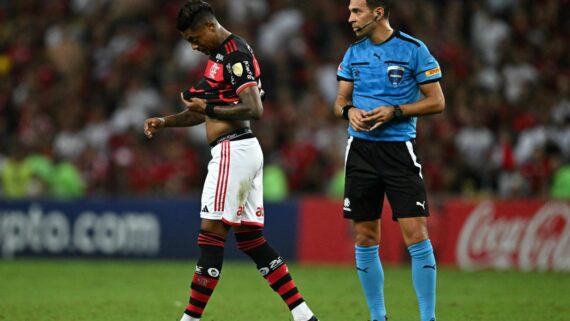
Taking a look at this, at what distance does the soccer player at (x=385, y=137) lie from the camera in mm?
7770

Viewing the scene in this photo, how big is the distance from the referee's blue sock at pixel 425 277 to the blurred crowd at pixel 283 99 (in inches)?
361

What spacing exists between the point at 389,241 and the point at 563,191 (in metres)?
2.84

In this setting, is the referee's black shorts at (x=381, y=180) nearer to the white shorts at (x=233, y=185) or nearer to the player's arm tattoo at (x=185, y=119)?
the white shorts at (x=233, y=185)

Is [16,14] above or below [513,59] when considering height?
above

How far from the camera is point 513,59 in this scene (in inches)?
734

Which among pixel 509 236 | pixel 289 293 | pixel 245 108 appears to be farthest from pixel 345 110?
pixel 509 236

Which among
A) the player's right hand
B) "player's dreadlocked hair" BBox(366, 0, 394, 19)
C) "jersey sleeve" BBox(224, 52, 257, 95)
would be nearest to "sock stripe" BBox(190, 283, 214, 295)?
the player's right hand

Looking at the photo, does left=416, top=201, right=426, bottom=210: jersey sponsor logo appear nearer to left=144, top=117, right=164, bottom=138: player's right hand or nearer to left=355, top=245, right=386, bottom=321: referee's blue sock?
left=355, top=245, right=386, bottom=321: referee's blue sock

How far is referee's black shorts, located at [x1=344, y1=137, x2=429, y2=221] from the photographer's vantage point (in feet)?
25.6

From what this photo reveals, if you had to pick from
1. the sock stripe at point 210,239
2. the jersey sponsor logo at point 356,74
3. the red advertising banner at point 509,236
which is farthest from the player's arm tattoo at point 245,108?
the red advertising banner at point 509,236

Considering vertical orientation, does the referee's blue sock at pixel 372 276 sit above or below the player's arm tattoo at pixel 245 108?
below

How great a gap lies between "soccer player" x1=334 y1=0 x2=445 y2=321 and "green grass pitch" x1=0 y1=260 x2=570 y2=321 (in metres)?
1.52

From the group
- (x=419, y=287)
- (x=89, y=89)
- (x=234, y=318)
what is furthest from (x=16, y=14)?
(x=419, y=287)

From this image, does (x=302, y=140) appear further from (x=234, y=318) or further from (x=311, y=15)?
(x=234, y=318)
